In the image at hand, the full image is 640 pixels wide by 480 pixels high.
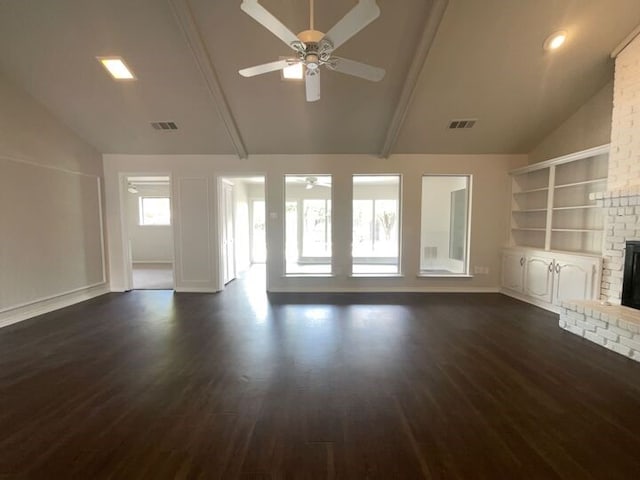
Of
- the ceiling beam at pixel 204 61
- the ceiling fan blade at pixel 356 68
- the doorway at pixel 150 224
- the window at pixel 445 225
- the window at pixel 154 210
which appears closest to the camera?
the ceiling fan blade at pixel 356 68

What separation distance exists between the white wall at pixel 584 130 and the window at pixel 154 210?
995cm

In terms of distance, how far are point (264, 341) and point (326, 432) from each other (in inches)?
62.1

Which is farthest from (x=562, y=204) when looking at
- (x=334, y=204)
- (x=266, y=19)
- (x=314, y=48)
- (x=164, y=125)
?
(x=164, y=125)

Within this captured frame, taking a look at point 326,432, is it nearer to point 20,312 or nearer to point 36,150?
point 20,312

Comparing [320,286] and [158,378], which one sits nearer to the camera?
[158,378]

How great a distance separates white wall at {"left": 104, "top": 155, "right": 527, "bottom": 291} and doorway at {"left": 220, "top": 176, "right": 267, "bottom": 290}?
14.4 inches

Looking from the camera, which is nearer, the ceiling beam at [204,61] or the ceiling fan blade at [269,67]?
the ceiling fan blade at [269,67]

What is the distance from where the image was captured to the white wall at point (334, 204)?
550 cm

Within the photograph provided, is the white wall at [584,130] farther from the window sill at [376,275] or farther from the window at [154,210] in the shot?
the window at [154,210]

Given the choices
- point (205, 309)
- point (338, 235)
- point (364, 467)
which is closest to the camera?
point (364, 467)

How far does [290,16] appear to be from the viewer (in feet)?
10.5

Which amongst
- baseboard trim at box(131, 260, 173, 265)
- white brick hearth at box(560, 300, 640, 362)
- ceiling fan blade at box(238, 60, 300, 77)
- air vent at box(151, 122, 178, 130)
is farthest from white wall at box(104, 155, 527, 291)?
baseboard trim at box(131, 260, 173, 265)

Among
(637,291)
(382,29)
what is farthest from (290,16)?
Answer: (637,291)

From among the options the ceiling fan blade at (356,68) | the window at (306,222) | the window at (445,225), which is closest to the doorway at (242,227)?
the window at (306,222)
